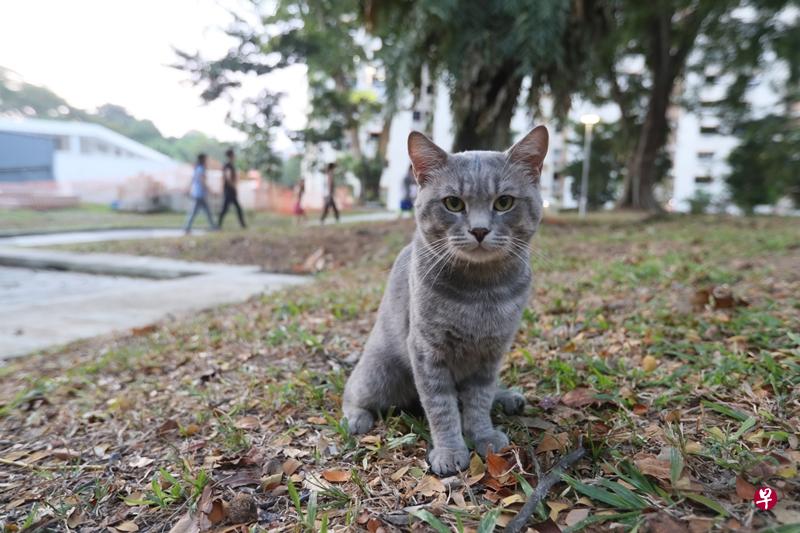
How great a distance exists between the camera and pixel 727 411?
203 cm

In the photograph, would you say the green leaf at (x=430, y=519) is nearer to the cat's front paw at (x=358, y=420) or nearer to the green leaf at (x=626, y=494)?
the green leaf at (x=626, y=494)

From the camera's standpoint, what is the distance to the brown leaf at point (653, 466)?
166 centimetres

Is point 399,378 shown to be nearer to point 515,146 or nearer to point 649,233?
point 515,146

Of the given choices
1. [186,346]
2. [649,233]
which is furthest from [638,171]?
[186,346]

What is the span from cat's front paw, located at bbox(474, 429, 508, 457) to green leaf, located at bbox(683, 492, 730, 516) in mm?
665

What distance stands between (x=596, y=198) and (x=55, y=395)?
1113 inches

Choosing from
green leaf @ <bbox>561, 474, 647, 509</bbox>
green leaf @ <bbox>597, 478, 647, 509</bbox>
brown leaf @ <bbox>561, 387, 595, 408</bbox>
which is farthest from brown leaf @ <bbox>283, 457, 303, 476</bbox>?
brown leaf @ <bbox>561, 387, 595, 408</bbox>

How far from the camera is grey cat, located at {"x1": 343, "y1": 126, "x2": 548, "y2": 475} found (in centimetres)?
203

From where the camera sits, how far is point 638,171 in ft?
46.1

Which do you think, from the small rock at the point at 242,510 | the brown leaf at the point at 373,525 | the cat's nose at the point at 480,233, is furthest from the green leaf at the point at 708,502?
the small rock at the point at 242,510

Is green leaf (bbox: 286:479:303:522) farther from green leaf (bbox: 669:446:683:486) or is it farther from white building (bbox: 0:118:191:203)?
white building (bbox: 0:118:191:203)

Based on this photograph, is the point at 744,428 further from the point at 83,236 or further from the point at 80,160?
the point at 80,160

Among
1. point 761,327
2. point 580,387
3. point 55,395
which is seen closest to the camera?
point 580,387

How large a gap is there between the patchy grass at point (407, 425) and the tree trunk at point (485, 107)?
16.4 feet
